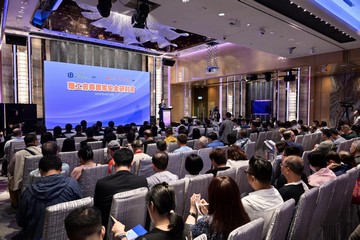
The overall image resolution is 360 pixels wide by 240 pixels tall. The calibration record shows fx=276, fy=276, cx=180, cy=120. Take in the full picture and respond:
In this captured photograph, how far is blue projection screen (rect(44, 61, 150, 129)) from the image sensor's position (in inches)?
470

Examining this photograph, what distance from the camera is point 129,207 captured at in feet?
7.13

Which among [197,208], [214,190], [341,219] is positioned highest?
[214,190]

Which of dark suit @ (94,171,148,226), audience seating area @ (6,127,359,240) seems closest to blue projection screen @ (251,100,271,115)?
audience seating area @ (6,127,359,240)

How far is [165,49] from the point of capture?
14.6m

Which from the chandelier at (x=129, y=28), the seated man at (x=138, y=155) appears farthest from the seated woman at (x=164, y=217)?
the chandelier at (x=129, y=28)

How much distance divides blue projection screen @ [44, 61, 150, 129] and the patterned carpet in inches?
288

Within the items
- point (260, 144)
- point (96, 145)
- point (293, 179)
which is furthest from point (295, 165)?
point (260, 144)

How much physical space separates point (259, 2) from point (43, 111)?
10.3m

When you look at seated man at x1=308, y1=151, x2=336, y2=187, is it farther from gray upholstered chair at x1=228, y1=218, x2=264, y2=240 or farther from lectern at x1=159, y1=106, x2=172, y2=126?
lectern at x1=159, y1=106, x2=172, y2=126

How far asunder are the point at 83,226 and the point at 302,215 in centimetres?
165

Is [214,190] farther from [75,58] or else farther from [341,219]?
[75,58]

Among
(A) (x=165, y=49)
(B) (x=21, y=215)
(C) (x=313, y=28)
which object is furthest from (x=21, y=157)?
(A) (x=165, y=49)

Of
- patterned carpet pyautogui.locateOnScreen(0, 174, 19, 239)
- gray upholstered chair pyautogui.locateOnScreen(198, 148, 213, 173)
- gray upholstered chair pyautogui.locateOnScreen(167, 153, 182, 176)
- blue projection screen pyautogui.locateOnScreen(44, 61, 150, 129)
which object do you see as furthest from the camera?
blue projection screen pyautogui.locateOnScreen(44, 61, 150, 129)

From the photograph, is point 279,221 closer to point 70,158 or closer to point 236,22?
point 70,158
